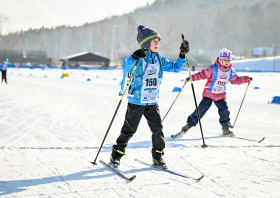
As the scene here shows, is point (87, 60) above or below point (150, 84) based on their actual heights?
above

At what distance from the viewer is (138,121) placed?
121 inches

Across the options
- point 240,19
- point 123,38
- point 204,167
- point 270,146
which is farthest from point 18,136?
point 123,38

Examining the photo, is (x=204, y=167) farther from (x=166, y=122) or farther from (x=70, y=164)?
(x=166, y=122)

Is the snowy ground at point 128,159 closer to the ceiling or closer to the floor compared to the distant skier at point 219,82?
closer to the floor

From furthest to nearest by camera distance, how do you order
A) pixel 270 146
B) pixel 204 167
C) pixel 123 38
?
pixel 123 38
pixel 270 146
pixel 204 167

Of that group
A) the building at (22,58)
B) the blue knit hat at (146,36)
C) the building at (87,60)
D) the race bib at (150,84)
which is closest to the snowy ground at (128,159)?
the race bib at (150,84)

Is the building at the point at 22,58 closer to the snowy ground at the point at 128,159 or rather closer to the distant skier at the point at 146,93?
the snowy ground at the point at 128,159

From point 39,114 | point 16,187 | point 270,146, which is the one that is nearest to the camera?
point 16,187

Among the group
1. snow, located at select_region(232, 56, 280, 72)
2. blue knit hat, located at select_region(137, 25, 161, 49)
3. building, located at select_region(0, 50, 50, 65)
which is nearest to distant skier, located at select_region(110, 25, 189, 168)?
blue knit hat, located at select_region(137, 25, 161, 49)

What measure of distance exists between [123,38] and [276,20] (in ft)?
251

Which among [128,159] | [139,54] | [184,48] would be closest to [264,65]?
[184,48]

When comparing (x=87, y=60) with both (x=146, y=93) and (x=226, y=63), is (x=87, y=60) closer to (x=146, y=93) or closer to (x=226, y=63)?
(x=226, y=63)

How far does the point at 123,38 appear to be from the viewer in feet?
512

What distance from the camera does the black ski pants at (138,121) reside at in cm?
304
